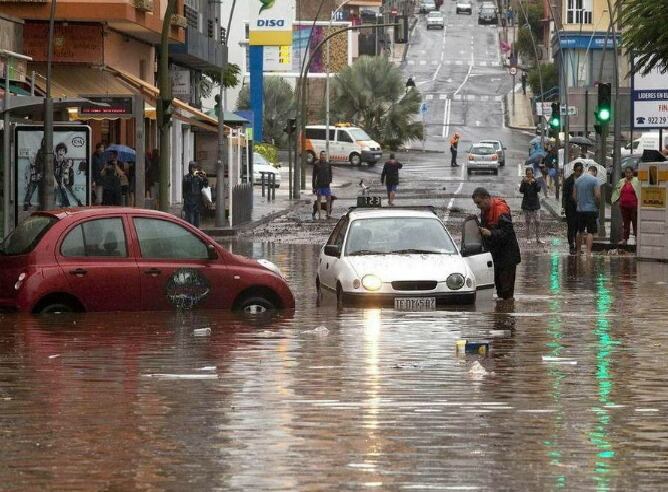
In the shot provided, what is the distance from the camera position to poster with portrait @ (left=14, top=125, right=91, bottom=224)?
104 feet

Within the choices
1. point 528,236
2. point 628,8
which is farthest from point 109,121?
point 628,8

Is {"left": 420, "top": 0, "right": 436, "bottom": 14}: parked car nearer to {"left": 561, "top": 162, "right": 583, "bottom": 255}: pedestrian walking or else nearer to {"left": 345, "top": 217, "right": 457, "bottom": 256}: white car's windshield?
{"left": 561, "top": 162, "right": 583, "bottom": 255}: pedestrian walking

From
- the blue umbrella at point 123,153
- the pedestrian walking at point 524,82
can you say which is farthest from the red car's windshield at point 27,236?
the pedestrian walking at point 524,82

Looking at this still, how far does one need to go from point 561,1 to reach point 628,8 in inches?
4007

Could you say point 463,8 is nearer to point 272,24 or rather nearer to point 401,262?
point 272,24

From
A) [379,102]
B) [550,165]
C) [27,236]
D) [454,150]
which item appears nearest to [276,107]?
[379,102]

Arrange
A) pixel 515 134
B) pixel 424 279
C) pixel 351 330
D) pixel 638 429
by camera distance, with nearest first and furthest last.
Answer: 1. pixel 638 429
2. pixel 351 330
3. pixel 424 279
4. pixel 515 134

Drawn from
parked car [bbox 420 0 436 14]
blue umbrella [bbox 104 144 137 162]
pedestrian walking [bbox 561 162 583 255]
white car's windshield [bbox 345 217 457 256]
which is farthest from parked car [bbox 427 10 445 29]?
white car's windshield [bbox 345 217 457 256]

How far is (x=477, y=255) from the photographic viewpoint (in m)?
21.7

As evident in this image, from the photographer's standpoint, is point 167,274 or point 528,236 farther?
point 528,236

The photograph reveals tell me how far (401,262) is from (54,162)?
12939 millimetres

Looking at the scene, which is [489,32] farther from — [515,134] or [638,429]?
[638,429]

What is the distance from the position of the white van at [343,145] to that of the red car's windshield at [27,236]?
2817 inches

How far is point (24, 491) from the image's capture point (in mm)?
8703
